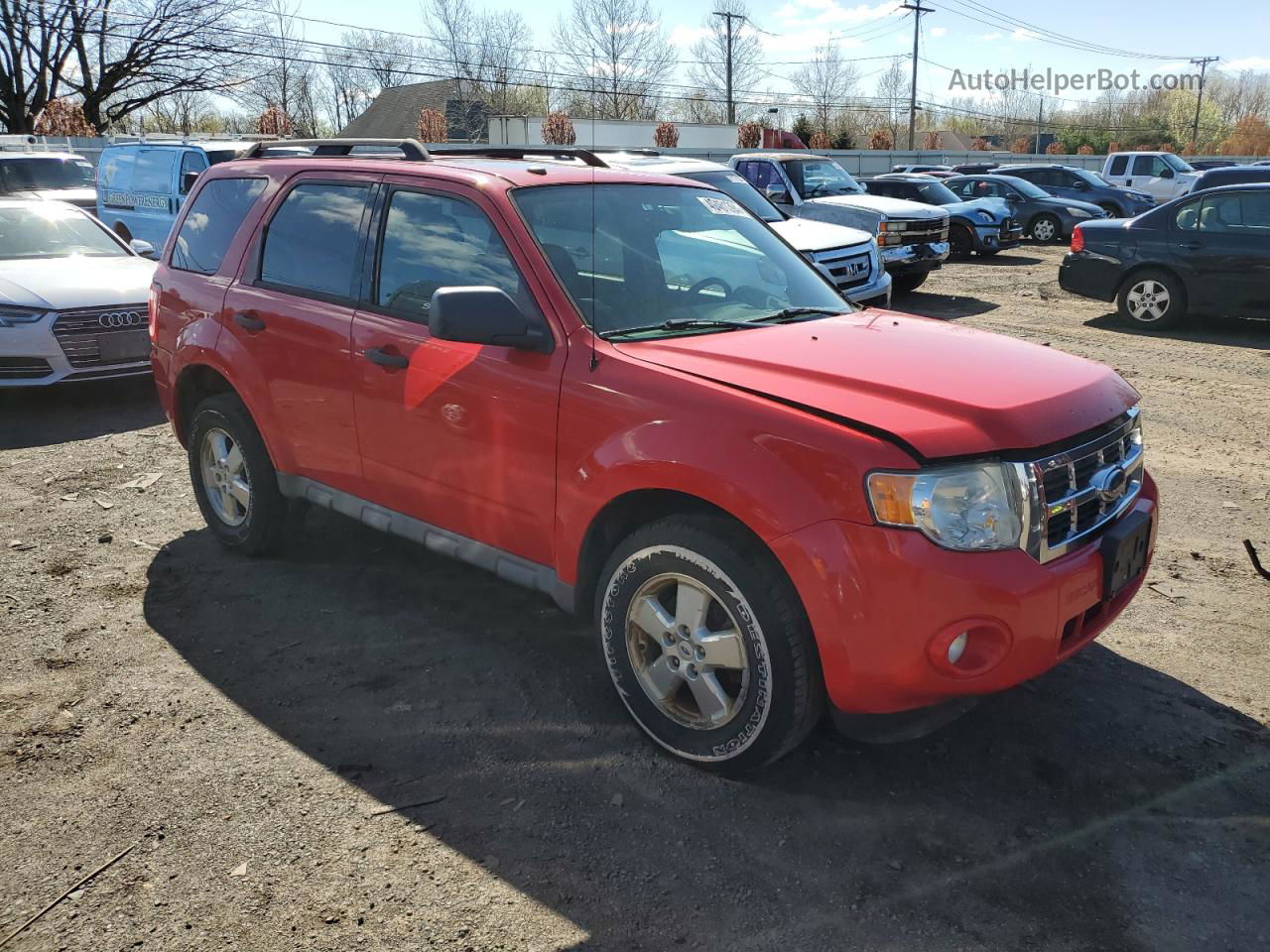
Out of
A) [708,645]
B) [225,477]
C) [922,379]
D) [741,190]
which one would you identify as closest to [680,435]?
[708,645]

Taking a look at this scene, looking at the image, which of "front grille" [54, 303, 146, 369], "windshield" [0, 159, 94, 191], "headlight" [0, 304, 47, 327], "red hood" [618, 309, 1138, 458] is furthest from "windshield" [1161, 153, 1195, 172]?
"red hood" [618, 309, 1138, 458]

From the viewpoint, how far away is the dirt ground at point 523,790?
8.52ft

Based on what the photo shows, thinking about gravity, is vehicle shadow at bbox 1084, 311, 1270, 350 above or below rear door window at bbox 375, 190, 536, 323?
below

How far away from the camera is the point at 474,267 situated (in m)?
3.68

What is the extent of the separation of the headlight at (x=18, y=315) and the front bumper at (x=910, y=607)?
7324 mm

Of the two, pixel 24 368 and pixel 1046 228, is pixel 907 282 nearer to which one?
pixel 1046 228

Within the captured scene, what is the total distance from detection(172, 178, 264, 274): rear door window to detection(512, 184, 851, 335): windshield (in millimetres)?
1867

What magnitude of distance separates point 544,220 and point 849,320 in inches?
→ 48.3

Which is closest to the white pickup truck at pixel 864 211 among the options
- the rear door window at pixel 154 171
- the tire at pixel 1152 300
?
the tire at pixel 1152 300

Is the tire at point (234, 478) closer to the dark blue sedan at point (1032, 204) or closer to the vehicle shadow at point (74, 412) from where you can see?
the vehicle shadow at point (74, 412)

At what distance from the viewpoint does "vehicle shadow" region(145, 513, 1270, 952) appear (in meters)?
2.59

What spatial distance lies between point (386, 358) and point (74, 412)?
572cm

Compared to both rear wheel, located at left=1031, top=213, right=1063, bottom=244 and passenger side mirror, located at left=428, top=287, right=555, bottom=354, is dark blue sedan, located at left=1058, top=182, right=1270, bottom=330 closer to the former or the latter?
passenger side mirror, located at left=428, top=287, right=555, bottom=354

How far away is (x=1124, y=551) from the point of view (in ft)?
9.95
